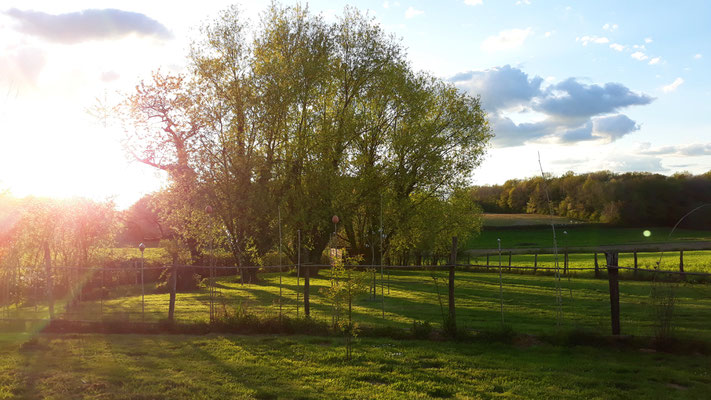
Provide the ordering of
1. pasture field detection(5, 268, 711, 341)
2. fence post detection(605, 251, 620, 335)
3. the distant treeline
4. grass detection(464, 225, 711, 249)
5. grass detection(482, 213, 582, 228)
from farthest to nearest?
grass detection(482, 213, 582, 228) < the distant treeline < grass detection(464, 225, 711, 249) < pasture field detection(5, 268, 711, 341) < fence post detection(605, 251, 620, 335)

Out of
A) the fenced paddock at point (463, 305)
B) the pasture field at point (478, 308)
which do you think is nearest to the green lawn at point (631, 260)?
the fenced paddock at point (463, 305)

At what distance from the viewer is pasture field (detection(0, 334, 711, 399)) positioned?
7.70 m

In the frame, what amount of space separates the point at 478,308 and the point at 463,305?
3.00ft

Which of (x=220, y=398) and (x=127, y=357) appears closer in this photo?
(x=220, y=398)

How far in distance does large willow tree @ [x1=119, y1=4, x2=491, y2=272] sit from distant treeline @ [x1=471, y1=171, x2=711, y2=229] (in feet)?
124

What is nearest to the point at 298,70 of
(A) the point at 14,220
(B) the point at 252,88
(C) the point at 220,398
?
(B) the point at 252,88

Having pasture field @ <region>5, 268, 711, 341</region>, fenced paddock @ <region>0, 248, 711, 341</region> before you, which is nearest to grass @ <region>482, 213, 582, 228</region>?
fenced paddock @ <region>0, 248, 711, 341</region>

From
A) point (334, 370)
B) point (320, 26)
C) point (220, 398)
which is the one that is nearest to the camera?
point (220, 398)

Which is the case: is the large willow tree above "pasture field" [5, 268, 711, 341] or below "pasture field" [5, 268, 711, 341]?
above

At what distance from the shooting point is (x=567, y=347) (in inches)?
415

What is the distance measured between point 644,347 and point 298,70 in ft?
76.0

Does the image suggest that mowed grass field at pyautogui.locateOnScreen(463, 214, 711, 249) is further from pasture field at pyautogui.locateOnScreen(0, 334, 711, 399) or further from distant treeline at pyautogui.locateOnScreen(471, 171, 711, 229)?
pasture field at pyautogui.locateOnScreen(0, 334, 711, 399)

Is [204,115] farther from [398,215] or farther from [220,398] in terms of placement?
[220,398]

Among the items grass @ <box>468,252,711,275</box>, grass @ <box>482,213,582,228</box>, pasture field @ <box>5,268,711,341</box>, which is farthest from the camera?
grass @ <box>482,213,582,228</box>
